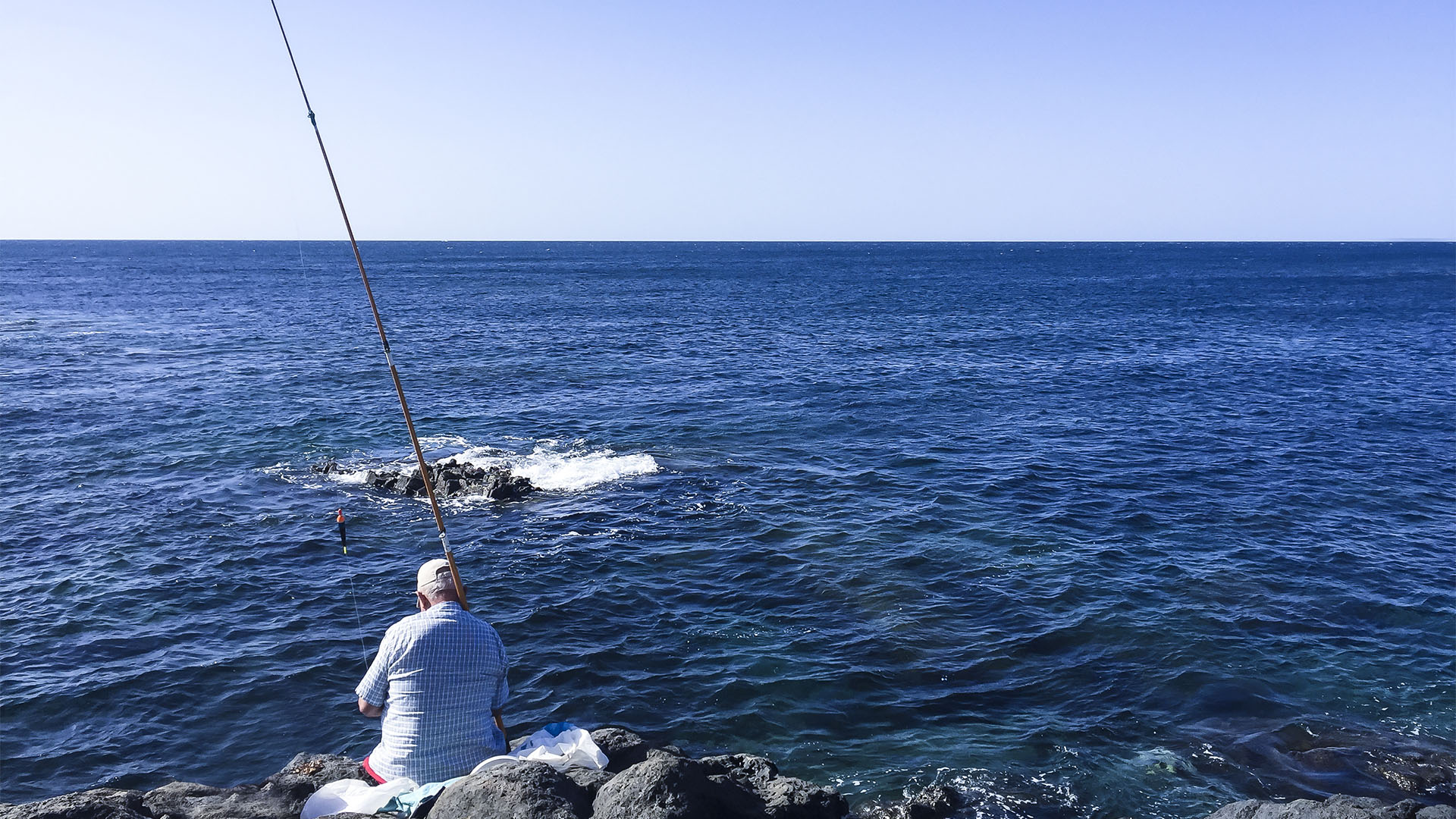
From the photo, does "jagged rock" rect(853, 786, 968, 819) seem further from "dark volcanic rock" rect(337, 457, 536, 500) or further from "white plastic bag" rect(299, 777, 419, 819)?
"dark volcanic rock" rect(337, 457, 536, 500)

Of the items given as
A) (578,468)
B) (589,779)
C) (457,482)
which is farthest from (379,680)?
(578,468)

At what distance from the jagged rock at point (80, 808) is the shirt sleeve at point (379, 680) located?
2.52 meters

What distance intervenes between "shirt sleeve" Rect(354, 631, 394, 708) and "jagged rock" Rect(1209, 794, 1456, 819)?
8.04 meters

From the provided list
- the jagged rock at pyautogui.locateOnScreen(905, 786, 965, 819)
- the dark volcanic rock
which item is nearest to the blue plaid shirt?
the jagged rock at pyautogui.locateOnScreen(905, 786, 965, 819)

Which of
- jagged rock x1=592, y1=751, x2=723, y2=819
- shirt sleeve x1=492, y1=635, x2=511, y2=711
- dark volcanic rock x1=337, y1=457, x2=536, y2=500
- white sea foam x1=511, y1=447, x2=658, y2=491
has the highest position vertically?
shirt sleeve x1=492, y1=635, x2=511, y2=711

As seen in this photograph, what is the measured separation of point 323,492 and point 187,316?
48385 millimetres

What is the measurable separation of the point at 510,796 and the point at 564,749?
136 cm

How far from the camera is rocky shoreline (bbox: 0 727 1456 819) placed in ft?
22.5

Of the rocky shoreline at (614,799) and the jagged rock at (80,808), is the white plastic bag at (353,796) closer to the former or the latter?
the rocky shoreline at (614,799)

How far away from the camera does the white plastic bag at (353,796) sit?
23.8ft

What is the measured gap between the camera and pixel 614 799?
717cm

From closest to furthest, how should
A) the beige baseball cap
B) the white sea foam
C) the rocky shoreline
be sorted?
1. the rocky shoreline
2. the beige baseball cap
3. the white sea foam

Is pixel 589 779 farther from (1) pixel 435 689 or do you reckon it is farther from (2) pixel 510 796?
(1) pixel 435 689

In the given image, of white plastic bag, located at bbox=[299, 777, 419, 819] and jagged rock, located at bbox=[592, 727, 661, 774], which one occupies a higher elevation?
white plastic bag, located at bbox=[299, 777, 419, 819]
